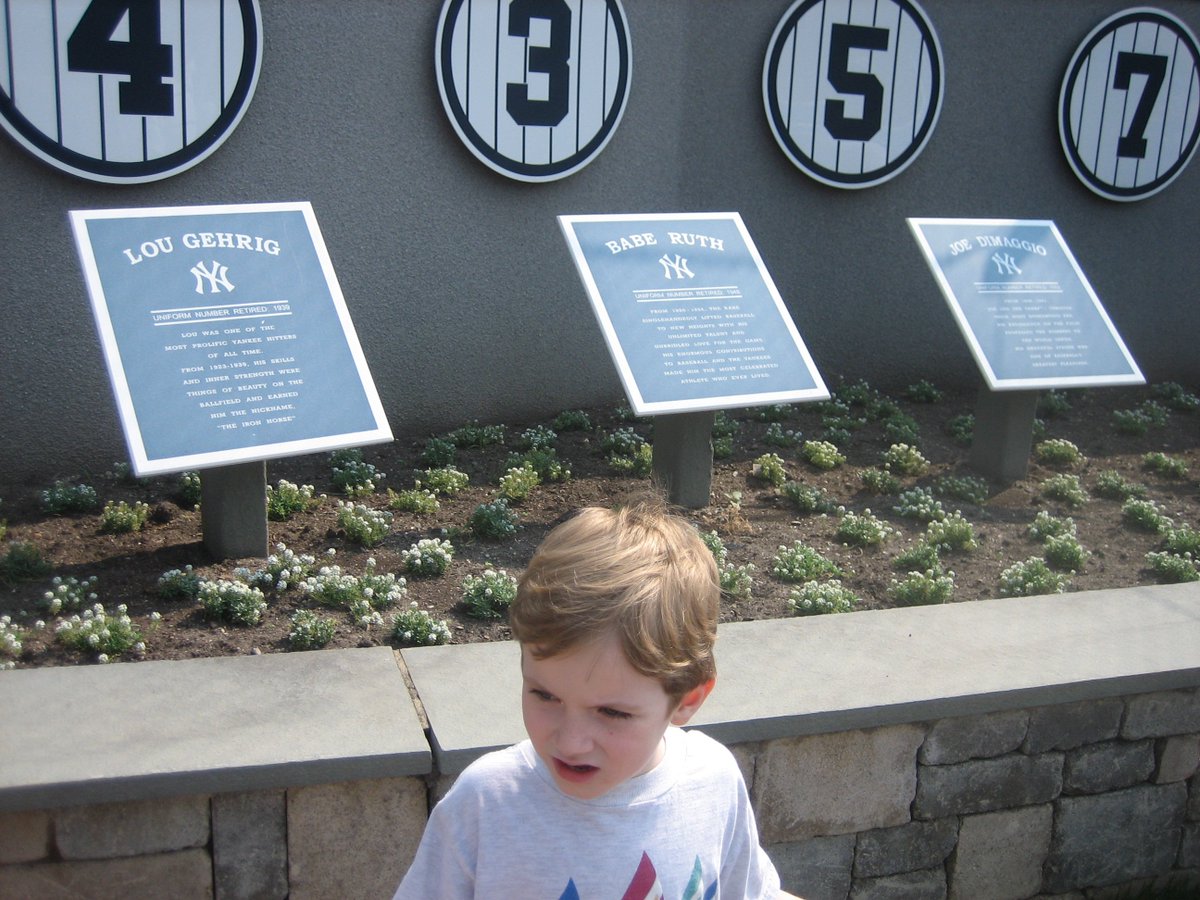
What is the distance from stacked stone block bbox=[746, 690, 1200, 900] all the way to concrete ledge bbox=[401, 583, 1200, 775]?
0.10 meters

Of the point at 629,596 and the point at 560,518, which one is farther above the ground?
the point at 629,596

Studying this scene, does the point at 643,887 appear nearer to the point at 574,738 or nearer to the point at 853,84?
the point at 574,738

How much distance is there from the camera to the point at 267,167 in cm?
573

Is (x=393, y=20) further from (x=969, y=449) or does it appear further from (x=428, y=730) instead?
(x=428, y=730)

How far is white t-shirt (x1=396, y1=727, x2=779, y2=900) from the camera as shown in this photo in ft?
5.66

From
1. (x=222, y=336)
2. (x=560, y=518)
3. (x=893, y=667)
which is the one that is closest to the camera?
(x=893, y=667)

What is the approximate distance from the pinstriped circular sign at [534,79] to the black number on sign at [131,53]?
4.20 ft

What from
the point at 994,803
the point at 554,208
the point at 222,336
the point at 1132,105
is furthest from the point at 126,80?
the point at 1132,105

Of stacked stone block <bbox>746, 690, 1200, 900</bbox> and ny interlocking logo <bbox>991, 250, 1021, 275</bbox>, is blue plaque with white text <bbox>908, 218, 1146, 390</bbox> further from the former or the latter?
stacked stone block <bbox>746, 690, 1200, 900</bbox>

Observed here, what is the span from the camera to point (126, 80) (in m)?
5.27

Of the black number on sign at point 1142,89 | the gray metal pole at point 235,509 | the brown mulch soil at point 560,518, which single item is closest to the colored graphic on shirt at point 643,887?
the brown mulch soil at point 560,518

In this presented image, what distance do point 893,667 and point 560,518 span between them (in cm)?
185

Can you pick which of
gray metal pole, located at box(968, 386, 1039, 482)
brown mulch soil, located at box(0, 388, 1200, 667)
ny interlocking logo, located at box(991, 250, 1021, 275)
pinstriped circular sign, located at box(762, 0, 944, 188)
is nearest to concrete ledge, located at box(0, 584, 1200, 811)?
brown mulch soil, located at box(0, 388, 1200, 667)

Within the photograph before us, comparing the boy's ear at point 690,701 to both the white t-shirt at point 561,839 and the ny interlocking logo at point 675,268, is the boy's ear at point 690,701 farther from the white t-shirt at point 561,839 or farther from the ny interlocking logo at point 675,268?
Answer: the ny interlocking logo at point 675,268
